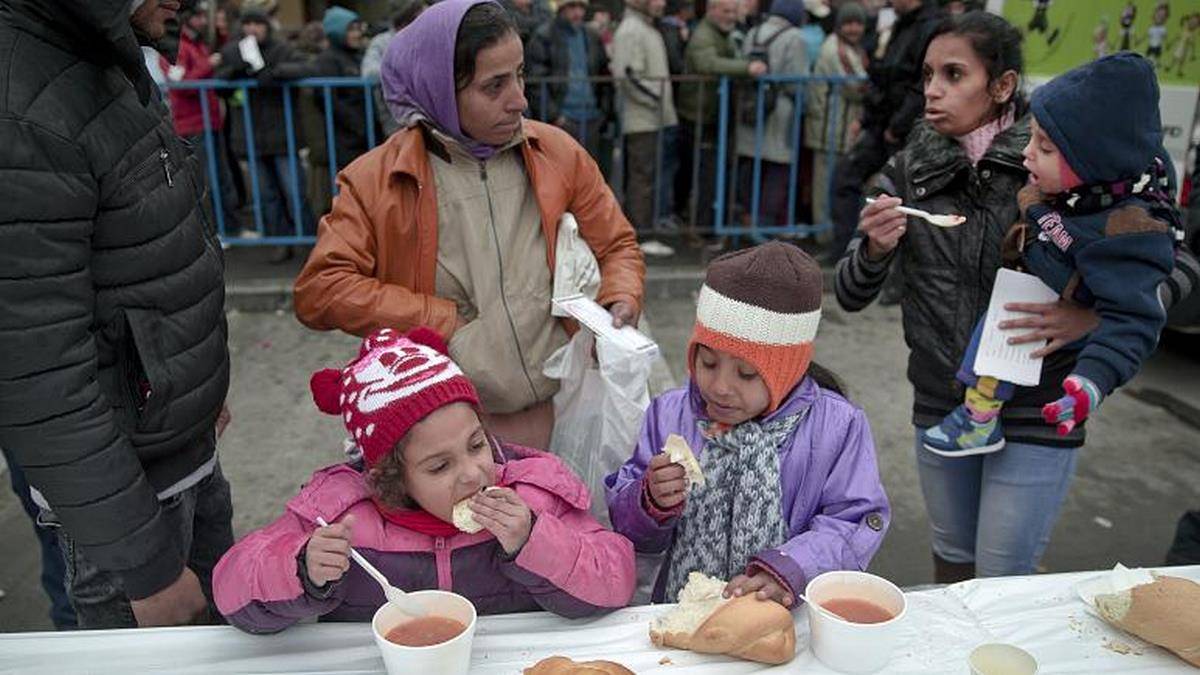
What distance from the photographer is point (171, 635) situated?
1691 mm

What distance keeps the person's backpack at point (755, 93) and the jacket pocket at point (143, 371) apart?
601cm

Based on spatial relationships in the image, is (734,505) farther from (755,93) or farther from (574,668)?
(755,93)

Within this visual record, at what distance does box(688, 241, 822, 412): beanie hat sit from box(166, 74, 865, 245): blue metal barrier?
17.1 ft

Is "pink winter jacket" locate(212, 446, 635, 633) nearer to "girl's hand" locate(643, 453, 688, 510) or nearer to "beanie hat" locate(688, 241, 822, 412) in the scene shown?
"girl's hand" locate(643, 453, 688, 510)

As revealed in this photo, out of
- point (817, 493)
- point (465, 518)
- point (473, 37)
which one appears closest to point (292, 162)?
point (473, 37)

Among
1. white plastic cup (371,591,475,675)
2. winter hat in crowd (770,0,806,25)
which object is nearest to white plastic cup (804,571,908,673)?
white plastic cup (371,591,475,675)

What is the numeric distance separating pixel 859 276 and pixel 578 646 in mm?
1362

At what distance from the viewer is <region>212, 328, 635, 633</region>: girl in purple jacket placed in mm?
1657

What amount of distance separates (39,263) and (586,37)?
6.85 meters

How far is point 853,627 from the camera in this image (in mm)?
1482

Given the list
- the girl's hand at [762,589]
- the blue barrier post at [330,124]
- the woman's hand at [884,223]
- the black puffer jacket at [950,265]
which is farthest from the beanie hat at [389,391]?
the blue barrier post at [330,124]

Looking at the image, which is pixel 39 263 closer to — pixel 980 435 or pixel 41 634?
pixel 41 634

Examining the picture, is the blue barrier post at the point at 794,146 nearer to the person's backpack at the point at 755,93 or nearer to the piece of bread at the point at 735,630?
the person's backpack at the point at 755,93

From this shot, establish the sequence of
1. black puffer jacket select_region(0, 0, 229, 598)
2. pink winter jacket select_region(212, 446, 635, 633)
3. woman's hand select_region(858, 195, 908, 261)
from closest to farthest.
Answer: black puffer jacket select_region(0, 0, 229, 598) < pink winter jacket select_region(212, 446, 635, 633) < woman's hand select_region(858, 195, 908, 261)
